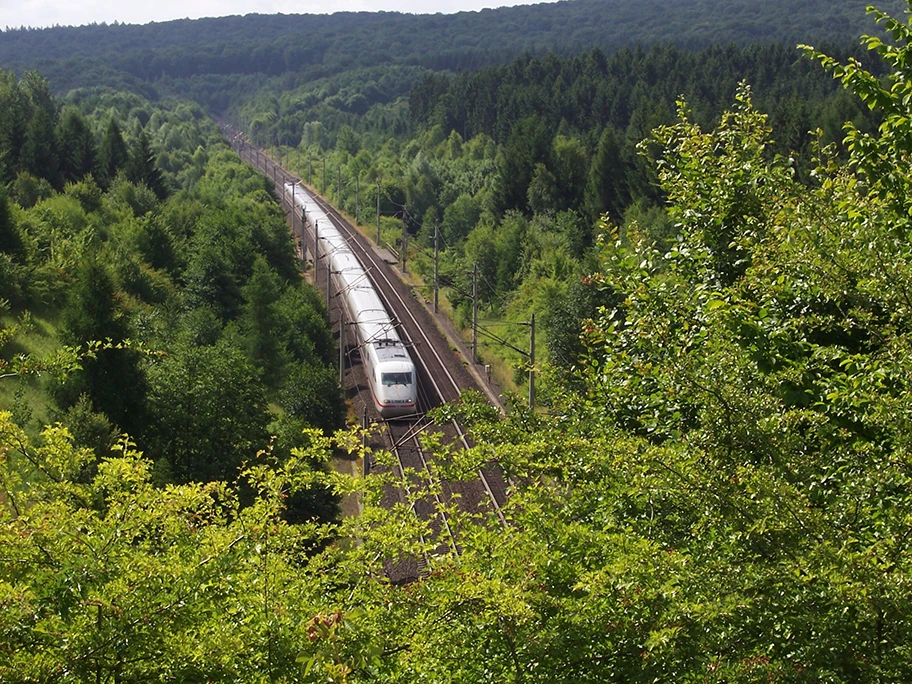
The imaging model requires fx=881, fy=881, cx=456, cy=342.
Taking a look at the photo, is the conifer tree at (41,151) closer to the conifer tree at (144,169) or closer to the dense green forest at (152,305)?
the dense green forest at (152,305)

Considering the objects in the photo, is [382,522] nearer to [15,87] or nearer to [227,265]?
[227,265]

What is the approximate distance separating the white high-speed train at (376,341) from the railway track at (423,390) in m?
0.85

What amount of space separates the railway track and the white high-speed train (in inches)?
33.4

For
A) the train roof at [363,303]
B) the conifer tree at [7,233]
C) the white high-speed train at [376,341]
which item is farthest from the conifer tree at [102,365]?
the conifer tree at [7,233]

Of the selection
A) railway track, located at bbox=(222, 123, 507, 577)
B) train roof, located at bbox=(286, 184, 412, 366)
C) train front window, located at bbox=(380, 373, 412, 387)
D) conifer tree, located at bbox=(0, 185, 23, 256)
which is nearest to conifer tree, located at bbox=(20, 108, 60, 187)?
railway track, located at bbox=(222, 123, 507, 577)

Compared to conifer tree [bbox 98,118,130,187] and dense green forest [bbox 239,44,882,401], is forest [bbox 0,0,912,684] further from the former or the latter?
conifer tree [bbox 98,118,130,187]

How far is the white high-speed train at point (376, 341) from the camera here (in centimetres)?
3441

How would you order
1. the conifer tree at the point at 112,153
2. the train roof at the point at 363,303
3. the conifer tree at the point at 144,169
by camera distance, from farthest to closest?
1. the conifer tree at the point at 112,153
2. the conifer tree at the point at 144,169
3. the train roof at the point at 363,303

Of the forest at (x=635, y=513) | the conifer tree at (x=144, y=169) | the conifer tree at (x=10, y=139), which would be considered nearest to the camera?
the forest at (x=635, y=513)

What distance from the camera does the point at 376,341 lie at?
36.6m

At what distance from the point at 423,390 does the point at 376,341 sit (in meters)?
3.43

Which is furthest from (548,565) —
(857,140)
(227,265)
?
(227,265)

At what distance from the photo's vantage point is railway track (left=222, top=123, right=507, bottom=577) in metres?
22.8

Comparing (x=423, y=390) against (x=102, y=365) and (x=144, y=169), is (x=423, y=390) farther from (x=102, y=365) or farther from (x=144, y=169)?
(x=144, y=169)
